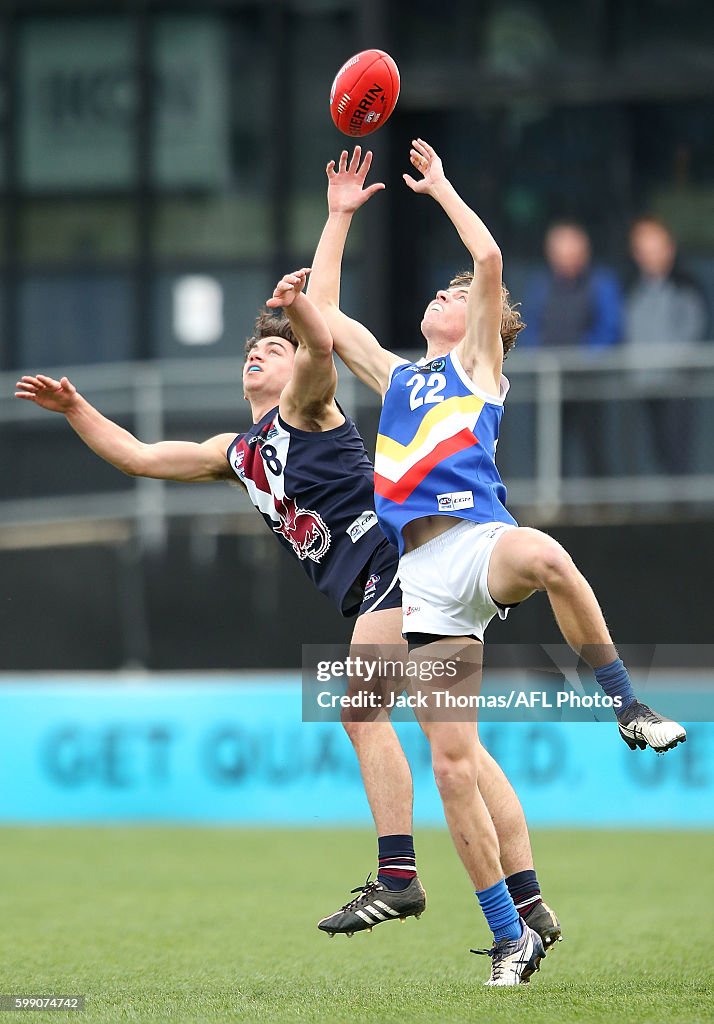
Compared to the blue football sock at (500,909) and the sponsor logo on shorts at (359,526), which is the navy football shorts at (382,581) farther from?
the blue football sock at (500,909)

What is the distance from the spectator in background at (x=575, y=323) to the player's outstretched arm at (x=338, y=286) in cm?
555

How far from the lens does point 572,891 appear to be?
9273mm

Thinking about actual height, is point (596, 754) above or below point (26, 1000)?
below

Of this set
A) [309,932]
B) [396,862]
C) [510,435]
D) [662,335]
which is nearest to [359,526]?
[396,862]

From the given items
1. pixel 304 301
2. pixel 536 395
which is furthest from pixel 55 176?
pixel 304 301

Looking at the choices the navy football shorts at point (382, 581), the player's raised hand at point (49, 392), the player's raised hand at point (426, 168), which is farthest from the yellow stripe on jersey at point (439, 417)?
the player's raised hand at point (49, 392)

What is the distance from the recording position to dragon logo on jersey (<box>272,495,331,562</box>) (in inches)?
269

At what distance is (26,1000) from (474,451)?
2416 mm

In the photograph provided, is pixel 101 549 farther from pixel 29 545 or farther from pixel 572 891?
pixel 572 891

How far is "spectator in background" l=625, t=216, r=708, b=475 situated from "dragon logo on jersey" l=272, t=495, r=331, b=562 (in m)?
5.84

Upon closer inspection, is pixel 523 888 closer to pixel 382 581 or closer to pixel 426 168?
pixel 382 581

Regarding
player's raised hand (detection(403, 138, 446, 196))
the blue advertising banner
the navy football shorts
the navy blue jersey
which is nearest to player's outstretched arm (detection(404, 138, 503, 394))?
player's raised hand (detection(403, 138, 446, 196))

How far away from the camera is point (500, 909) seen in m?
6.28

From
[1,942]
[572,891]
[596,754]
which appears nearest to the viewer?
[1,942]
